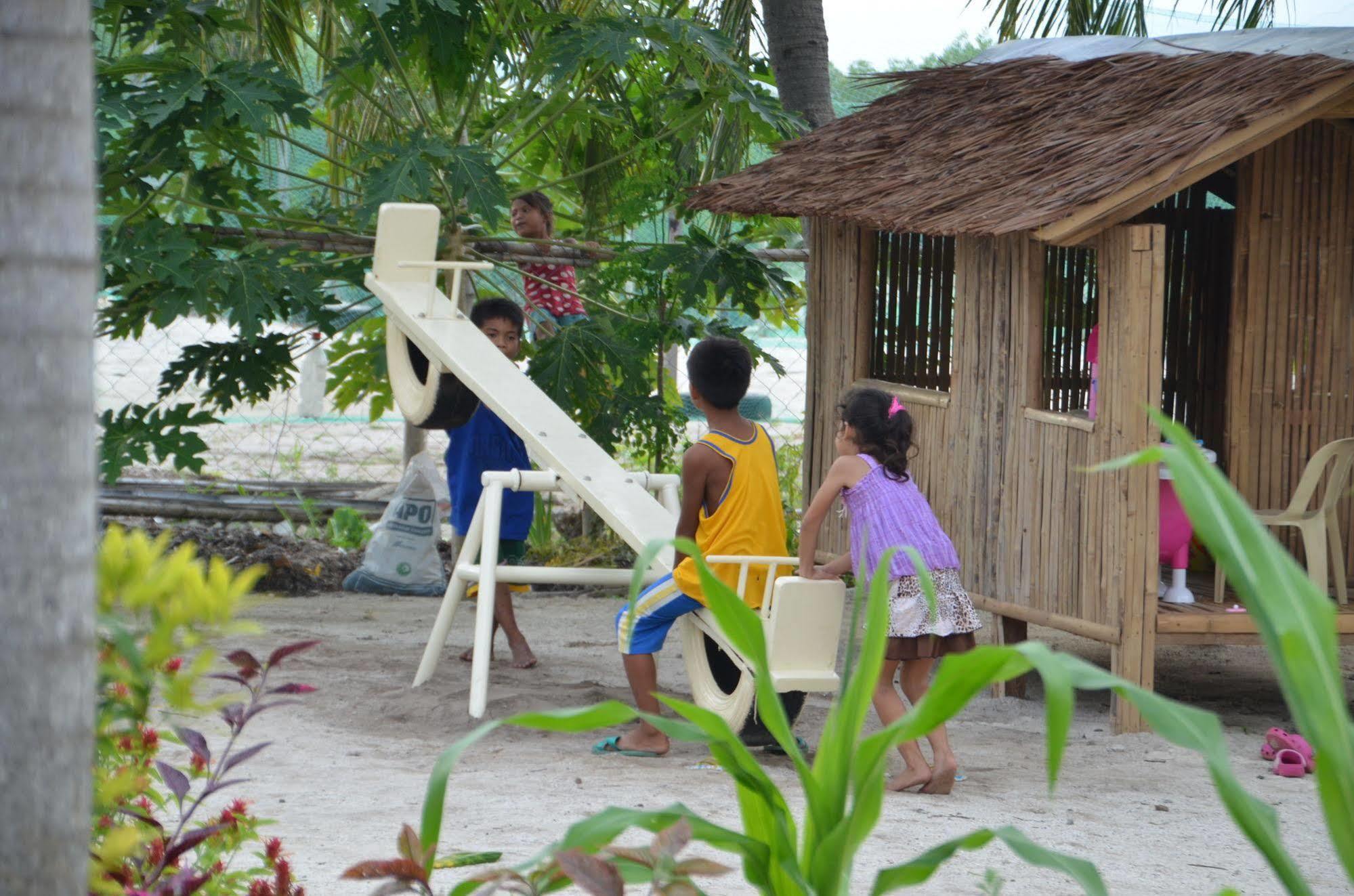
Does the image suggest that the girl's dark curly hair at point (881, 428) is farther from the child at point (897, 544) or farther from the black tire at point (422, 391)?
the black tire at point (422, 391)

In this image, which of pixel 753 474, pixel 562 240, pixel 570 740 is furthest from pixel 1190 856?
pixel 562 240

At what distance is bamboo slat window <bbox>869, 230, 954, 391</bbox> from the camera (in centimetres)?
733

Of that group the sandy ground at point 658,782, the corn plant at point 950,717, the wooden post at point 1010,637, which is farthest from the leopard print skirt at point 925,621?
the corn plant at point 950,717

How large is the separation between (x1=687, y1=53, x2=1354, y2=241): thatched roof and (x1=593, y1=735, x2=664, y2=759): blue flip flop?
2147 millimetres

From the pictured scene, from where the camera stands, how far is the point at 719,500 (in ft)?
15.9

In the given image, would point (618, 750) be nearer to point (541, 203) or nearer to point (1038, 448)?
point (1038, 448)

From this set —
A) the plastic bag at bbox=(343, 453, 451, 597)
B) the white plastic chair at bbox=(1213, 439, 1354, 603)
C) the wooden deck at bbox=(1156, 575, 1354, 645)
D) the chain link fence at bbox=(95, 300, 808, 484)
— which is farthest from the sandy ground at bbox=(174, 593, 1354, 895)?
the chain link fence at bbox=(95, 300, 808, 484)

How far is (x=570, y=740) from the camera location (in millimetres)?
5258

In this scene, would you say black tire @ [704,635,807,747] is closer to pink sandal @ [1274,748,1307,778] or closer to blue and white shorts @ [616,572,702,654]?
blue and white shorts @ [616,572,702,654]

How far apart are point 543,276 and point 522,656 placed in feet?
8.44

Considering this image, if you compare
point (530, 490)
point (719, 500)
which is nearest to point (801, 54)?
point (530, 490)

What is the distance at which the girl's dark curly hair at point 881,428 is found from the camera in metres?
4.80

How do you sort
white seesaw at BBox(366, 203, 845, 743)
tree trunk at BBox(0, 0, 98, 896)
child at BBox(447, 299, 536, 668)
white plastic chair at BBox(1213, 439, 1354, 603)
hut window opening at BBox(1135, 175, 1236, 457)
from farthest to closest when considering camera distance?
hut window opening at BBox(1135, 175, 1236, 457) → child at BBox(447, 299, 536, 668) → white plastic chair at BBox(1213, 439, 1354, 603) → white seesaw at BBox(366, 203, 845, 743) → tree trunk at BBox(0, 0, 98, 896)

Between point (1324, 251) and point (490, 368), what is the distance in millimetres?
3833
